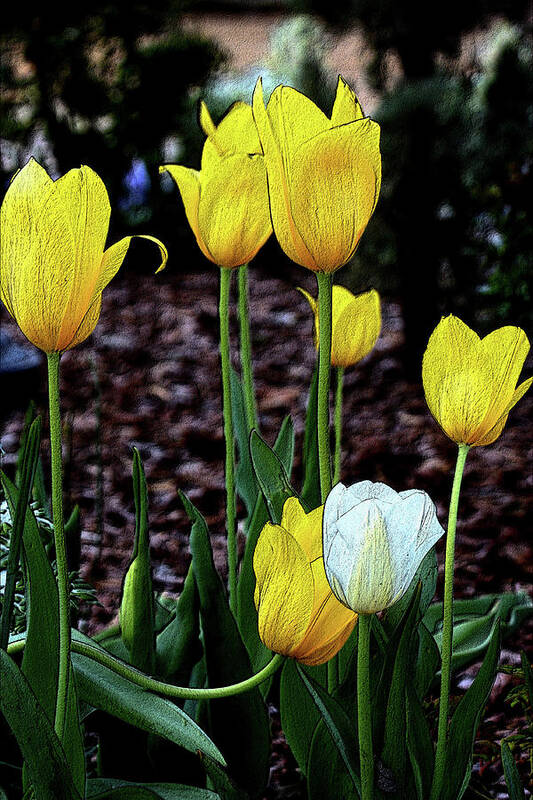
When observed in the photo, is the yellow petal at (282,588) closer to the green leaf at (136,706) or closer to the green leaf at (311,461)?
the green leaf at (136,706)

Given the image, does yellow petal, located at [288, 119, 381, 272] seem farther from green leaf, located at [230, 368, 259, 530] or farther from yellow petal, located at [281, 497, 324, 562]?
green leaf, located at [230, 368, 259, 530]

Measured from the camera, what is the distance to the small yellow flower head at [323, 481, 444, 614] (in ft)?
2.33

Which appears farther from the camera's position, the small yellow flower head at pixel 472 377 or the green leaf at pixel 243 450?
the green leaf at pixel 243 450

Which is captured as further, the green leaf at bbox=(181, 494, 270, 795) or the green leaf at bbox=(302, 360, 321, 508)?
the green leaf at bbox=(302, 360, 321, 508)

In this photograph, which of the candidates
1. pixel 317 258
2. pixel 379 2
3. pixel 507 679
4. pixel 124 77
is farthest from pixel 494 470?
pixel 124 77

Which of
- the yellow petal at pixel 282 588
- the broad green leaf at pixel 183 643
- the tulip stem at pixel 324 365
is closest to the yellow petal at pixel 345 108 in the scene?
the tulip stem at pixel 324 365

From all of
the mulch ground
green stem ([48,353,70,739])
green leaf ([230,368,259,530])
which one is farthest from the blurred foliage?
green stem ([48,353,70,739])

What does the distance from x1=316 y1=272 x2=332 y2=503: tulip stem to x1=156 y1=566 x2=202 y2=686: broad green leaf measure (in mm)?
292

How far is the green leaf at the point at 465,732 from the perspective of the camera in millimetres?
977

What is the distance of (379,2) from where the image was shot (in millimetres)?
3490

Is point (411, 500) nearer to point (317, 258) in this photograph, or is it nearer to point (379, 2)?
point (317, 258)

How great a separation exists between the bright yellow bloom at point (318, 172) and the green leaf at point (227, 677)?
37 cm

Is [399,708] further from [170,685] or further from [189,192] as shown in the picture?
[189,192]

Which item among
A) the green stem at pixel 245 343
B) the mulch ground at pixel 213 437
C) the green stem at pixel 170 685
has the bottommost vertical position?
the mulch ground at pixel 213 437
